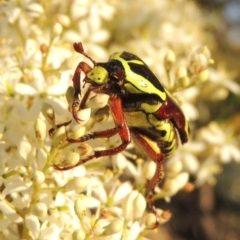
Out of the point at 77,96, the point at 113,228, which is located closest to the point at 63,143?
the point at 77,96

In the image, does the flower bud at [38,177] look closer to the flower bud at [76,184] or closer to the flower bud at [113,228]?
the flower bud at [76,184]

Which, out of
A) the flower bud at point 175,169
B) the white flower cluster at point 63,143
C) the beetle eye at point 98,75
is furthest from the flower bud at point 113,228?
the flower bud at point 175,169

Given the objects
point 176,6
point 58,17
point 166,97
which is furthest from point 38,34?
point 176,6

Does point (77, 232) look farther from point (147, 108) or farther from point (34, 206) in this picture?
point (147, 108)

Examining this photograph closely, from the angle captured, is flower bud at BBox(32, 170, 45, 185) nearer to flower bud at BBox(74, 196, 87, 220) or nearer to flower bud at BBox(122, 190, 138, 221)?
flower bud at BBox(74, 196, 87, 220)

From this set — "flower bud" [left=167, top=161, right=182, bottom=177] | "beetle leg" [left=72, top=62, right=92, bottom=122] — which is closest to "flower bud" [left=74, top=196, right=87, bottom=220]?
"beetle leg" [left=72, top=62, right=92, bottom=122]

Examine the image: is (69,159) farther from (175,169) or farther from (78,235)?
(175,169)

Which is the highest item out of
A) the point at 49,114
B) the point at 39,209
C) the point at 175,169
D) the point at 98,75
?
the point at 98,75
